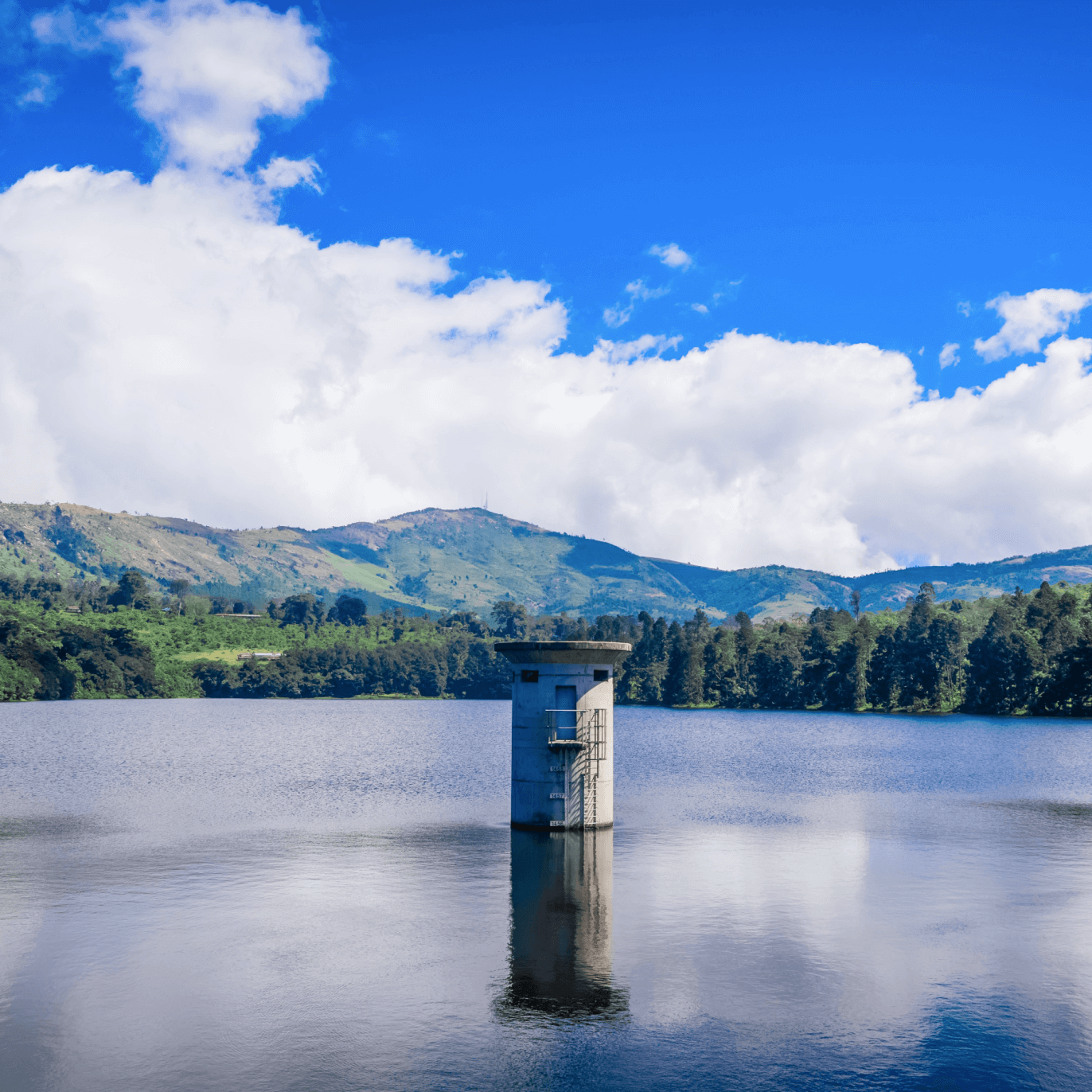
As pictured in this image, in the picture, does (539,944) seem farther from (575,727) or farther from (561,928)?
(575,727)

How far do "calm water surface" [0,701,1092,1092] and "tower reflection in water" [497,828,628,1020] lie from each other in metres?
0.13

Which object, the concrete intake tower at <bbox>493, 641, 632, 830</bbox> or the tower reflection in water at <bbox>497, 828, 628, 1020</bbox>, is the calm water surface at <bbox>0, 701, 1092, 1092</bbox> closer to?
the tower reflection in water at <bbox>497, 828, 628, 1020</bbox>

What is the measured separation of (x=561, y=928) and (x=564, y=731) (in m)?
15.7

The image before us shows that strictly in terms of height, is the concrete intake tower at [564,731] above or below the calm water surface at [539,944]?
above

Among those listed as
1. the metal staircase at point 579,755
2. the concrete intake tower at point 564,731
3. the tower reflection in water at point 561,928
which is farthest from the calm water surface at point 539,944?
the concrete intake tower at point 564,731

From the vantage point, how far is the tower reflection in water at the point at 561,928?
2688 centimetres

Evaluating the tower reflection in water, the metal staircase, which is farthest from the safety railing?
the tower reflection in water

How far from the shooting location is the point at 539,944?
32.4 m

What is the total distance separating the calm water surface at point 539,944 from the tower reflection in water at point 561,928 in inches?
5.3

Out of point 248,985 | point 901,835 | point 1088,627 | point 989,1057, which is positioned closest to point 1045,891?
point 901,835

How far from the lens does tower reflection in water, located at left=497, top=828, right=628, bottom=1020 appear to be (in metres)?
26.9

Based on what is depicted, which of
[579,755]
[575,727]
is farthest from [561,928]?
[575,727]

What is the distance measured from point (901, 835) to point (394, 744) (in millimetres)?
77784

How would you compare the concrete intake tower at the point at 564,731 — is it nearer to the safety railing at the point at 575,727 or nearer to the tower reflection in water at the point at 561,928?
the safety railing at the point at 575,727
